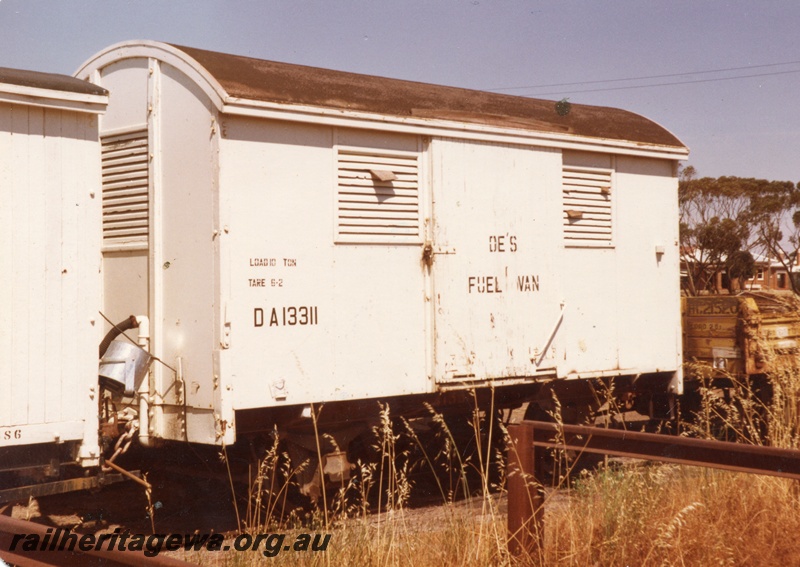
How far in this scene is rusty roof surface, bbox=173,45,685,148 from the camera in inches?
263

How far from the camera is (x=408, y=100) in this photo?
7.62 meters

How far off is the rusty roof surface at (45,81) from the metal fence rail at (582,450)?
344cm

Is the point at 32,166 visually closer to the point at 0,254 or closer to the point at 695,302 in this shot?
the point at 0,254

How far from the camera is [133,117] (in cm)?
707

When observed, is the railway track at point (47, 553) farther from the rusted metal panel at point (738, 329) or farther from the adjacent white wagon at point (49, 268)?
the rusted metal panel at point (738, 329)

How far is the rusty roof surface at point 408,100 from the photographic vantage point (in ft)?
22.0

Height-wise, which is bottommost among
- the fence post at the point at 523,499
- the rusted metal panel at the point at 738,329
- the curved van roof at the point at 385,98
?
the fence post at the point at 523,499

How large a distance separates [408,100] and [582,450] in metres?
4.05

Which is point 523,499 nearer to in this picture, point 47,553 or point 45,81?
point 47,553

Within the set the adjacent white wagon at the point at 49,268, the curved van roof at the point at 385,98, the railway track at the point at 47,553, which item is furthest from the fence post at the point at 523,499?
the curved van roof at the point at 385,98

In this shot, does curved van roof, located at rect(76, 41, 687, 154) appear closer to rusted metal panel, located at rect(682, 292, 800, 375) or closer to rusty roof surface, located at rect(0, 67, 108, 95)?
rusty roof surface, located at rect(0, 67, 108, 95)

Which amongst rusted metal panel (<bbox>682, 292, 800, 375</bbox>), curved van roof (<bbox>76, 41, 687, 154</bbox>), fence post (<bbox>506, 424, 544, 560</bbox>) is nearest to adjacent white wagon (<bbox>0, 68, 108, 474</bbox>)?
curved van roof (<bbox>76, 41, 687, 154</bbox>)

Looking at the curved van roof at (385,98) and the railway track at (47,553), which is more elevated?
the curved van roof at (385,98)

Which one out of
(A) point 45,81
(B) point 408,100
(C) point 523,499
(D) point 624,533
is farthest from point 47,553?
(B) point 408,100
